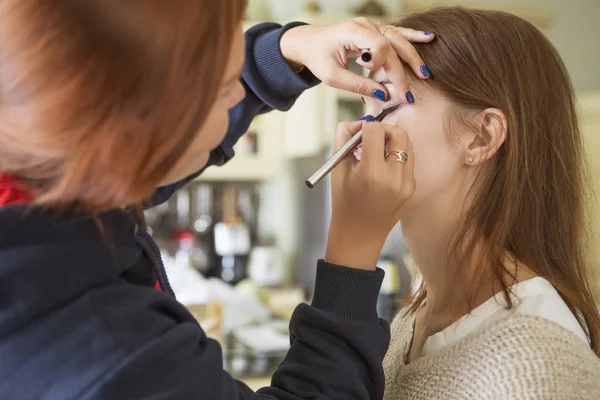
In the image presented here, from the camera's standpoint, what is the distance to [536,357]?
704 millimetres

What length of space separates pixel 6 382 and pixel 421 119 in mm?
643

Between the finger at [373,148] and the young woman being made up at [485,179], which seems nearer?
the finger at [373,148]

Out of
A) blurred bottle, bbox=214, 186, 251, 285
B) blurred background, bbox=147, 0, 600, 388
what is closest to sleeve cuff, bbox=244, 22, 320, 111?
blurred background, bbox=147, 0, 600, 388

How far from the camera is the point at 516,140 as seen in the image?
924 mm

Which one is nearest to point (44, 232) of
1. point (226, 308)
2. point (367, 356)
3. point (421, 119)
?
point (367, 356)

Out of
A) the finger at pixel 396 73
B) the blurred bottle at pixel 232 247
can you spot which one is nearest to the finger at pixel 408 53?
the finger at pixel 396 73

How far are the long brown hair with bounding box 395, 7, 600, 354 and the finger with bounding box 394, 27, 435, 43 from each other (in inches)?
0.5

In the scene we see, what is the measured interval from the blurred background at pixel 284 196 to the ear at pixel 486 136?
1756mm

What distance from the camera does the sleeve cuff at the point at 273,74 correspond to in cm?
96

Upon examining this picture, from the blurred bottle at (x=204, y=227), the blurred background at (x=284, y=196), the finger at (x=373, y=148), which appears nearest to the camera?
the finger at (x=373, y=148)

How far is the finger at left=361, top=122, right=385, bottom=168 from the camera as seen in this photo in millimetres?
747

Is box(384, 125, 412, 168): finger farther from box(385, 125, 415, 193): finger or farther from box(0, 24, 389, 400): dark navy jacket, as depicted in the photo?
box(0, 24, 389, 400): dark navy jacket

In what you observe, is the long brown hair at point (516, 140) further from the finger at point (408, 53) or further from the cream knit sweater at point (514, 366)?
the cream knit sweater at point (514, 366)

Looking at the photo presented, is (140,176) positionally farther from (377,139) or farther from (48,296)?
(377,139)
